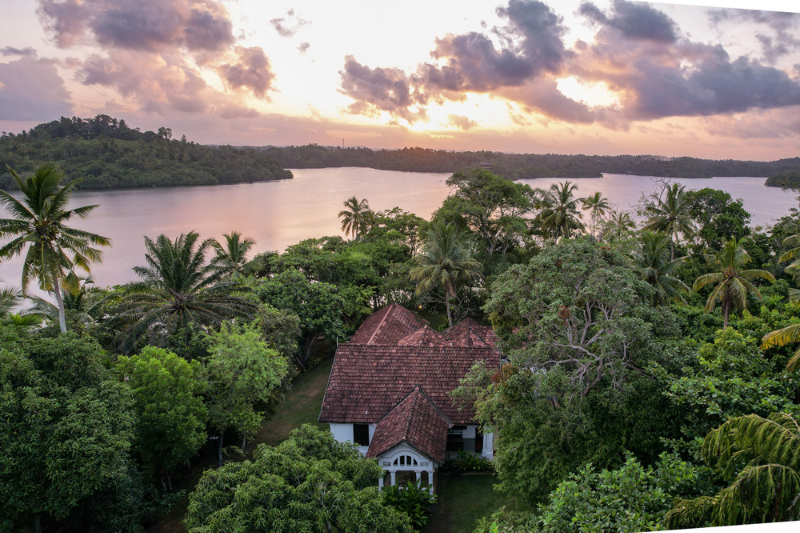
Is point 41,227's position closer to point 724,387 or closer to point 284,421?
point 284,421

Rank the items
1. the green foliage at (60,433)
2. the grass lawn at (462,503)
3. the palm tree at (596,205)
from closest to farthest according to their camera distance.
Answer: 1. the green foliage at (60,433)
2. the grass lawn at (462,503)
3. the palm tree at (596,205)

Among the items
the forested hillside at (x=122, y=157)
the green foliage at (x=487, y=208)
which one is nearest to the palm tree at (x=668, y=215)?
the green foliage at (x=487, y=208)

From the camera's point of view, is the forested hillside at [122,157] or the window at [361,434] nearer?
the window at [361,434]

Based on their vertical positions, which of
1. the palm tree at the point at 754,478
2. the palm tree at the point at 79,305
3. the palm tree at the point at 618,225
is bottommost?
the palm tree at the point at 79,305

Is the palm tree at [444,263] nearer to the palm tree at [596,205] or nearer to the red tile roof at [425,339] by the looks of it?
the red tile roof at [425,339]

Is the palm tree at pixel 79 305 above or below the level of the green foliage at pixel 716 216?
below

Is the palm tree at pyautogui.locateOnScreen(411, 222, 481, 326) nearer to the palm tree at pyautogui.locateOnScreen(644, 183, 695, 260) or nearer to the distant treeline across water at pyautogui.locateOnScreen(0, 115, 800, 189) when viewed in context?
the distant treeline across water at pyautogui.locateOnScreen(0, 115, 800, 189)

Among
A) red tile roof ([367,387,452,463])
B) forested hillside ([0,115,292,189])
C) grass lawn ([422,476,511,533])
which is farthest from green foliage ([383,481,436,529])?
forested hillside ([0,115,292,189])

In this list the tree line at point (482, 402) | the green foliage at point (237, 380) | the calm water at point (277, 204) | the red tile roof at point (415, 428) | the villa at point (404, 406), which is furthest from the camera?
the calm water at point (277, 204)
